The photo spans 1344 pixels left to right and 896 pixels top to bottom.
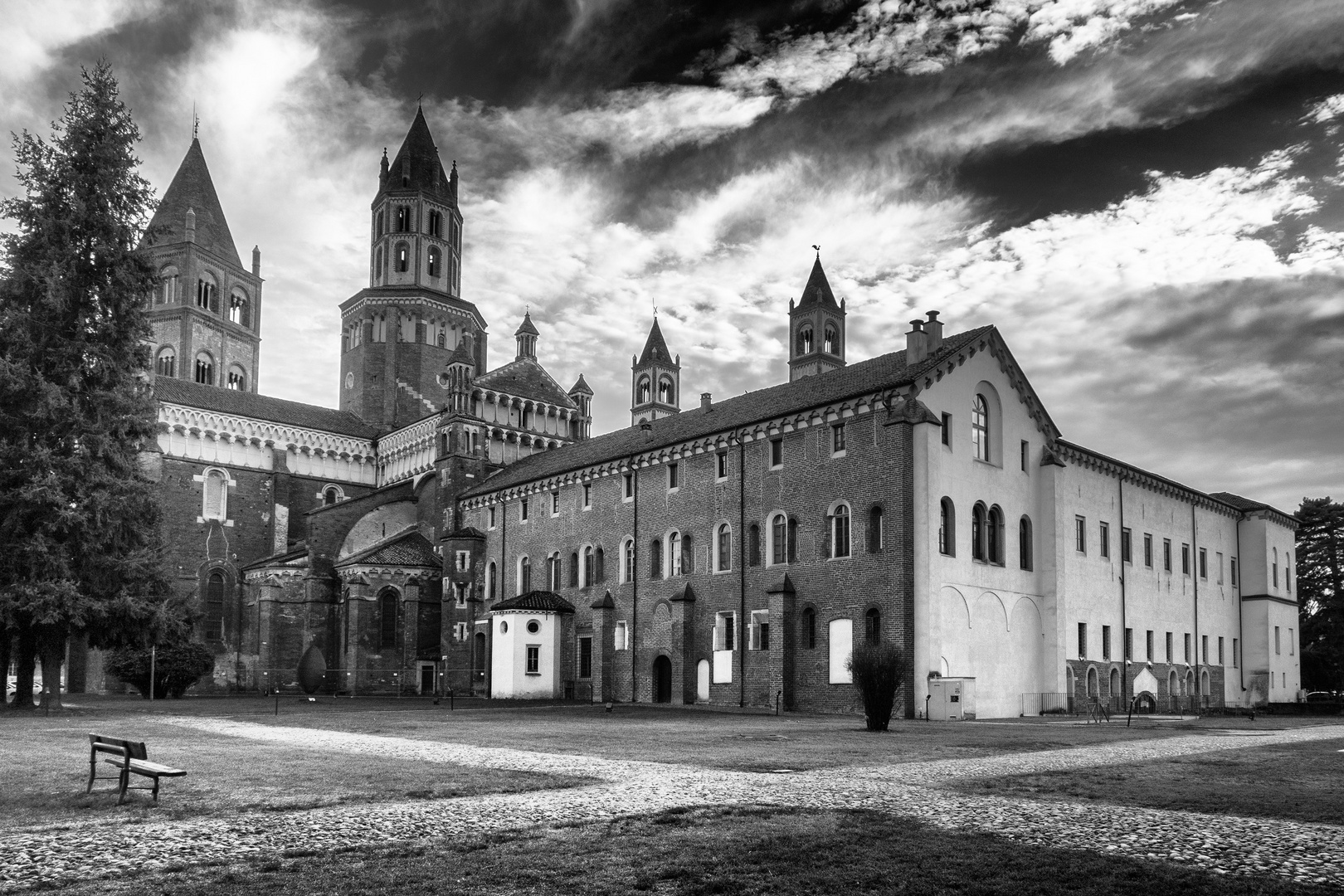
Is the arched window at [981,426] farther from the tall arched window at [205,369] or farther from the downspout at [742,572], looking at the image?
the tall arched window at [205,369]

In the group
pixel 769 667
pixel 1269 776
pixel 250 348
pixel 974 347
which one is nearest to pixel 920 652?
pixel 769 667

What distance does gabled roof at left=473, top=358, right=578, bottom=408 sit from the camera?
63281mm

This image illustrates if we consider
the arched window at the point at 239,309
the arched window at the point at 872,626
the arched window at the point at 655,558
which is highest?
the arched window at the point at 239,309

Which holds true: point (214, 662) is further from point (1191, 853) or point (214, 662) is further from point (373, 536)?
point (1191, 853)

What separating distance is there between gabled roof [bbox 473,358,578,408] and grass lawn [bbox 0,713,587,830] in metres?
42.5

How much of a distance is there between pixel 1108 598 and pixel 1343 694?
2663 centimetres

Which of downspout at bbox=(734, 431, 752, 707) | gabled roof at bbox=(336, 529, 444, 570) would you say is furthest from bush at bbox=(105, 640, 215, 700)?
downspout at bbox=(734, 431, 752, 707)

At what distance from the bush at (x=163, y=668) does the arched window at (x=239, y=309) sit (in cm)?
3062

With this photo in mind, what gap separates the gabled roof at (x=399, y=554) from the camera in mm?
56250

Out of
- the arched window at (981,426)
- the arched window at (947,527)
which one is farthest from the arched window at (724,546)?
the arched window at (981,426)

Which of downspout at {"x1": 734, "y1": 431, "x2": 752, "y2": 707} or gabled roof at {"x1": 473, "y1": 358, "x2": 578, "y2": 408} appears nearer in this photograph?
downspout at {"x1": 734, "y1": 431, "x2": 752, "y2": 707}

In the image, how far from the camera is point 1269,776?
16531 mm

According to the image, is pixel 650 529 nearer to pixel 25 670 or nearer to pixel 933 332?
pixel 933 332

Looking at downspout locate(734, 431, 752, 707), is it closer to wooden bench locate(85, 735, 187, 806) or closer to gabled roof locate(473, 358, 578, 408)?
gabled roof locate(473, 358, 578, 408)
